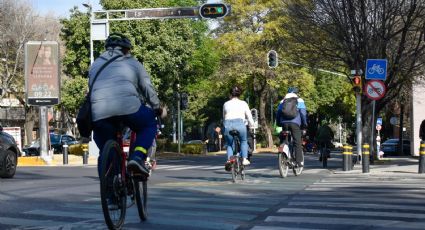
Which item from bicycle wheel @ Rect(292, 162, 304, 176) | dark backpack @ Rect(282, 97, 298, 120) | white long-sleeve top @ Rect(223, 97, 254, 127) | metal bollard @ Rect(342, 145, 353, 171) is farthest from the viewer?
metal bollard @ Rect(342, 145, 353, 171)

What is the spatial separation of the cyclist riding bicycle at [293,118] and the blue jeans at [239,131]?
1.79 metres

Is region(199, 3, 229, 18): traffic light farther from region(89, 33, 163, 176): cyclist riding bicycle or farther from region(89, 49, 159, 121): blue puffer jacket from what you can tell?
region(89, 49, 159, 121): blue puffer jacket

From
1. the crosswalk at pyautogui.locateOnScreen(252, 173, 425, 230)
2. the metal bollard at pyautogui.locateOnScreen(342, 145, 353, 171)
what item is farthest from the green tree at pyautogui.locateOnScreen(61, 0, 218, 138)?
the crosswalk at pyautogui.locateOnScreen(252, 173, 425, 230)

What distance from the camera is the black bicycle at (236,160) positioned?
12.7m

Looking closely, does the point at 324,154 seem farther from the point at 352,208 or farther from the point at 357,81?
the point at 352,208

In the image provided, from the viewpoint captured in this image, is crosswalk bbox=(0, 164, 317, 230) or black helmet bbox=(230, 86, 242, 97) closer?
crosswalk bbox=(0, 164, 317, 230)

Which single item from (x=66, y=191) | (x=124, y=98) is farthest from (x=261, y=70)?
(x=124, y=98)

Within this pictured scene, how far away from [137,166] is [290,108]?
8.42 m

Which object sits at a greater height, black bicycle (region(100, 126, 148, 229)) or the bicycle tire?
black bicycle (region(100, 126, 148, 229))

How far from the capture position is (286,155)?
561 inches

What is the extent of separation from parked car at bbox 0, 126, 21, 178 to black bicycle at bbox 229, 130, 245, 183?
4874 mm

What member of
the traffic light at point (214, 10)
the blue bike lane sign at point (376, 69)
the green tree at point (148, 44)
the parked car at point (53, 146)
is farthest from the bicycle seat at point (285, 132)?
the parked car at point (53, 146)

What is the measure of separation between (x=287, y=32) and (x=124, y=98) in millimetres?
22431

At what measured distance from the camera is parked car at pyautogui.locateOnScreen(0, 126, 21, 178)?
46.2ft
